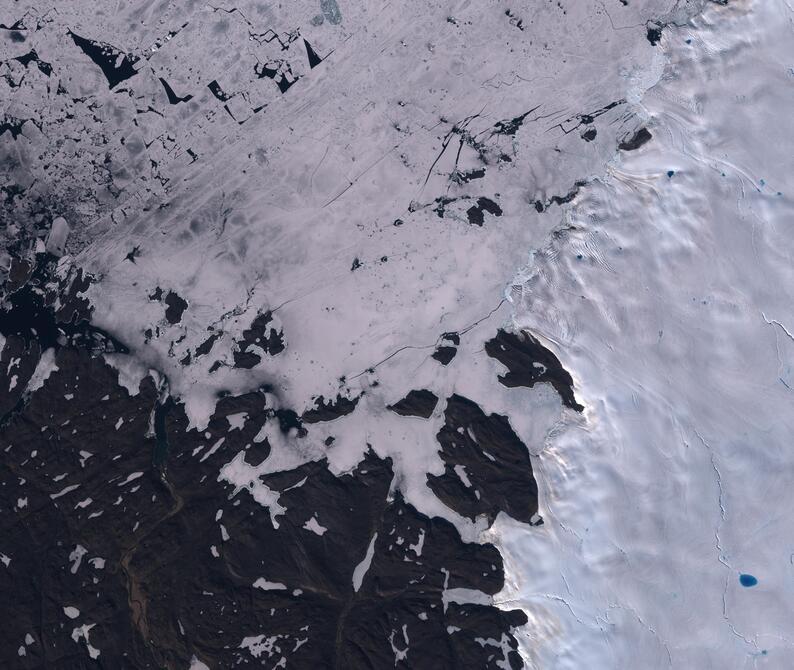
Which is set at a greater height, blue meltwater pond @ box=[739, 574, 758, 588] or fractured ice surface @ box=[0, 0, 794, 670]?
fractured ice surface @ box=[0, 0, 794, 670]

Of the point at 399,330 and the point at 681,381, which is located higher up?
the point at 399,330

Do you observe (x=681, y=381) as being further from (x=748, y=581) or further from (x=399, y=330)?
(x=399, y=330)

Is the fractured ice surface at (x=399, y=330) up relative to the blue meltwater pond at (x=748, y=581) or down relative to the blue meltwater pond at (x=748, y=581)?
up

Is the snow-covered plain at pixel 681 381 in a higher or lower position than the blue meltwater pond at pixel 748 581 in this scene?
higher

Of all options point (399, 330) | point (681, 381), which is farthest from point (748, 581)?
point (399, 330)

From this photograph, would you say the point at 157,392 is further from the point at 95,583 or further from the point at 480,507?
the point at 480,507

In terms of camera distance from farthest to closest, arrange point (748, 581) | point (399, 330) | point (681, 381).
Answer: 1. point (399, 330)
2. point (681, 381)
3. point (748, 581)

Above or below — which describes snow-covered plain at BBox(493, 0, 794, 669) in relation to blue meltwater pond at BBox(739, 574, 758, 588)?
above

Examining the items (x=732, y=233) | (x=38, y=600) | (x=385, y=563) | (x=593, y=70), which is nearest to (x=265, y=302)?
(x=385, y=563)
